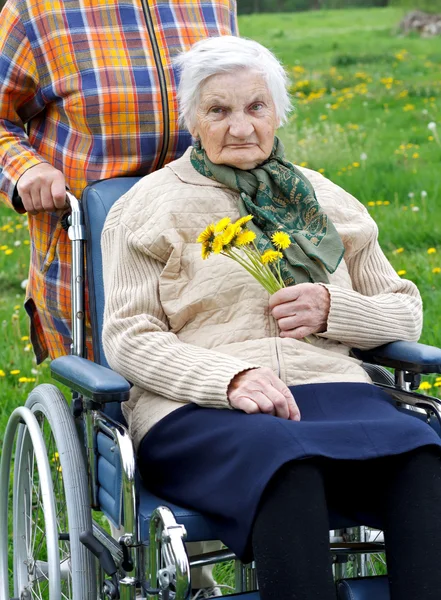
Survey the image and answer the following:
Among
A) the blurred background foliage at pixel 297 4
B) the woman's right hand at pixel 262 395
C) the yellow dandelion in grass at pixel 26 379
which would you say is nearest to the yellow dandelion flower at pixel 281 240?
the woman's right hand at pixel 262 395

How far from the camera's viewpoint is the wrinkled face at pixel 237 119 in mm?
Answer: 2803

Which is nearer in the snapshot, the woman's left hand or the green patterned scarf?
the woman's left hand

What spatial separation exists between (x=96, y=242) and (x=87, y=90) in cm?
45

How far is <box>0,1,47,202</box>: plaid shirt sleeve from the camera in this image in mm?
3107

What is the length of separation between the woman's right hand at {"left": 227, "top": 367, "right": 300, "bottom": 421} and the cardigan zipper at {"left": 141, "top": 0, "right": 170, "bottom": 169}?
930 mm

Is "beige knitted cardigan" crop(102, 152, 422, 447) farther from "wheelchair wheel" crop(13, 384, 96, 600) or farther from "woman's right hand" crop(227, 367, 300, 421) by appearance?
"wheelchair wheel" crop(13, 384, 96, 600)

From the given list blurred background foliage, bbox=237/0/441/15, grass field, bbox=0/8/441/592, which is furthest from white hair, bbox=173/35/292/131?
blurred background foliage, bbox=237/0/441/15

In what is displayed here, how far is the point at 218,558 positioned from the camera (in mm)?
2525

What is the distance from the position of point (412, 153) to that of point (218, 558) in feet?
15.9

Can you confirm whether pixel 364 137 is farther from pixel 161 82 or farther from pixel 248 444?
pixel 248 444

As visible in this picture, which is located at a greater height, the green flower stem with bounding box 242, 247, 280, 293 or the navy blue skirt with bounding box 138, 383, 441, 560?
the green flower stem with bounding box 242, 247, 280, 293

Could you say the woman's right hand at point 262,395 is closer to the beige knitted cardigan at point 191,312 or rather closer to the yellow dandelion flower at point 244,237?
the beige knitted cardigan at point 191,312

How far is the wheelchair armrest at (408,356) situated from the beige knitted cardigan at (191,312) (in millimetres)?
36

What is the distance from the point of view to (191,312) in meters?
2.73
